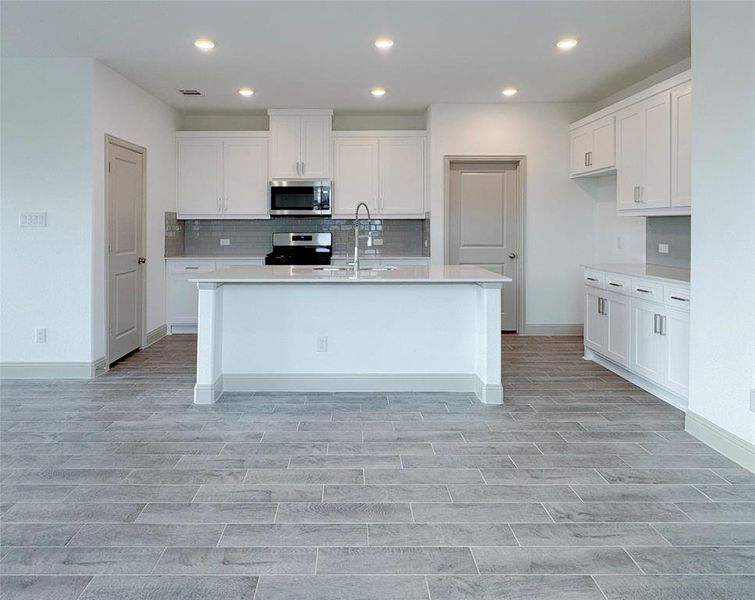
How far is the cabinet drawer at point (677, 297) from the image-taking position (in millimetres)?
4023

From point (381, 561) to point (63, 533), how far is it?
4.11 ft

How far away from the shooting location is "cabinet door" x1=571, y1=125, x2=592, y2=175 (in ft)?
21.1

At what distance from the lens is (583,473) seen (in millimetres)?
3109

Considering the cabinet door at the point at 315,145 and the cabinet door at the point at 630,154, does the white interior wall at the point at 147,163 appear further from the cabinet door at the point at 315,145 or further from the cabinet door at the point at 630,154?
the cabinet door at the point at 630,154

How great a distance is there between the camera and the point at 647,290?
455cm

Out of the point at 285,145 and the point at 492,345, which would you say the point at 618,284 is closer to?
the point at 492,345

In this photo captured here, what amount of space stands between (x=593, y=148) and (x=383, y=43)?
2.61 metres

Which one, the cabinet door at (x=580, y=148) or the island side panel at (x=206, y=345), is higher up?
the cabinet door at (x=580, y=148)

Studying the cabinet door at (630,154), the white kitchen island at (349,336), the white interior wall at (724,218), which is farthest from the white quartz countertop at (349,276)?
the cabinet door at (630,154)

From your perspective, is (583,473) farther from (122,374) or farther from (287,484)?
(122,374)

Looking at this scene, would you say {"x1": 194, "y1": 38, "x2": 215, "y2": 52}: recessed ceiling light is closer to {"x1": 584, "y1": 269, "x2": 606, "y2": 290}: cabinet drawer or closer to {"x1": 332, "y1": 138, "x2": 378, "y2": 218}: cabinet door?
{"x1": 332, "y1": 138, "x2": 378, "y2": 218}: cabinet door

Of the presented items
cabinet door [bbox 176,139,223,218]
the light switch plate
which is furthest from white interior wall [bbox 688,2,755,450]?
cabinet door [bbox 176,139,223,218]

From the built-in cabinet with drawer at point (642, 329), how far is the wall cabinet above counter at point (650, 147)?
644 millimetres

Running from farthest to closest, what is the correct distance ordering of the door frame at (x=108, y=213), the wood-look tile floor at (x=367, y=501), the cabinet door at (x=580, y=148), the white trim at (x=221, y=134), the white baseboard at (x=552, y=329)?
the white trim at (x=221, y=134) < the white baseboard at (x=552, y=329) < the cabinet door at (x=580, y=148) < the door frame at (x=108, y=213) < the wood-look tile floor at (x=367, y=501)
